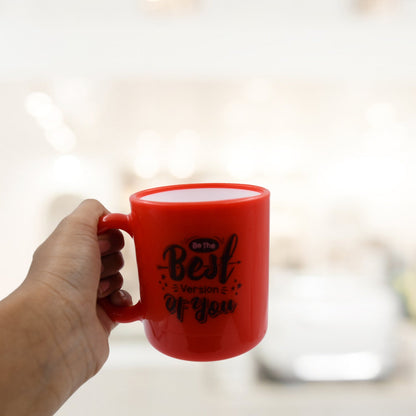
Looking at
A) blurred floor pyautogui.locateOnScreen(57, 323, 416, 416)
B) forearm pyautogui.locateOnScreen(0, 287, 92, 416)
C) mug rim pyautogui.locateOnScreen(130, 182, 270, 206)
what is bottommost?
blurred floor pyautogui.locateOnScreen(57, 323, 416, 416)

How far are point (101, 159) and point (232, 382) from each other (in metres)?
0.83

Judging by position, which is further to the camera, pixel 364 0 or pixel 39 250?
pixel 364 0

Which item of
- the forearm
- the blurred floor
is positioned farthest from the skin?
the blurred floor

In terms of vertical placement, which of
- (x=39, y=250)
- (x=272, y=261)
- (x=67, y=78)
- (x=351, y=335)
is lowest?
(x=351, y=335)

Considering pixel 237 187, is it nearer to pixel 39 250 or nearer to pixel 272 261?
pixel 39 250

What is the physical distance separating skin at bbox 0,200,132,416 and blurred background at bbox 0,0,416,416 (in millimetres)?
663

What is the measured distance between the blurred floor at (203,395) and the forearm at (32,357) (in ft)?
2.26

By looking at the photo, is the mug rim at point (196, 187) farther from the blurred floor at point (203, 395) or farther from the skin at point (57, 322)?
the blurred floor at point (203, 395)

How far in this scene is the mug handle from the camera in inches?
18.7

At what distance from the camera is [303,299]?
126 centimetres

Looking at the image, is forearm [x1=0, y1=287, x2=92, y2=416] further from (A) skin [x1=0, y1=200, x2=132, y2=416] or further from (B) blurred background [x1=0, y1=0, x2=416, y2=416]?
(B) blurred background [x1=0, y1=0, x2=416, y2=416]

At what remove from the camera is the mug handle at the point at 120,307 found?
48 cm

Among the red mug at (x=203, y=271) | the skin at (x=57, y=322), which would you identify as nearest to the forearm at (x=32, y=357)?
the skin at (x=57, y=322)

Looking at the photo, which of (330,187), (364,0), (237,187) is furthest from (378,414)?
(364,0)
